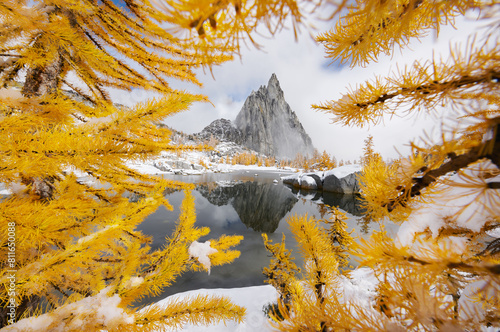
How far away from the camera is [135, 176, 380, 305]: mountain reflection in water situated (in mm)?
6402

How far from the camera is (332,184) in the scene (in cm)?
2078

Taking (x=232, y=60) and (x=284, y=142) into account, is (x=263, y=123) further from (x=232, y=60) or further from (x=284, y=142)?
(x=232, y=60)

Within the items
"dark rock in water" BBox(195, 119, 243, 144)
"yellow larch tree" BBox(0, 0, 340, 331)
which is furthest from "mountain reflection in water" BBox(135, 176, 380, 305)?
"dark rock in water" BBox(195, 119, 243, 144)

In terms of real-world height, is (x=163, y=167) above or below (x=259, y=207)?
above

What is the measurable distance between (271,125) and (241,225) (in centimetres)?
14013

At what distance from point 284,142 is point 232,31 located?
151769 millimetres

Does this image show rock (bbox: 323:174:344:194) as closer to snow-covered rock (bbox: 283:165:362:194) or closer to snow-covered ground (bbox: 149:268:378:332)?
snow-covered rock (bbox: 283:165:362:194)

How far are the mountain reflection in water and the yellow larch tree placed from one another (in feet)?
10.3

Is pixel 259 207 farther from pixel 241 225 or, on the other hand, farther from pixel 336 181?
pixel 336 181

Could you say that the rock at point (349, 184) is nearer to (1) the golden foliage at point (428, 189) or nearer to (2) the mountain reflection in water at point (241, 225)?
(2) the mountain reflection in water at point (241, 225)

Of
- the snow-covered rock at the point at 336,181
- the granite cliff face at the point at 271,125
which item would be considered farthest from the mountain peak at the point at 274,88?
the snow-covered rock at the point at 336,181

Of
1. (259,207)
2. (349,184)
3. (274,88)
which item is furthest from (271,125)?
(259,207)

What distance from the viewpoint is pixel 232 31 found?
643mm

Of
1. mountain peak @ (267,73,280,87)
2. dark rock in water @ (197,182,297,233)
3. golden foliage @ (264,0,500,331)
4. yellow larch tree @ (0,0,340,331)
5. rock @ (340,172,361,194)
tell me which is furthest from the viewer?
mountain peak @ (267,73,280,87)
